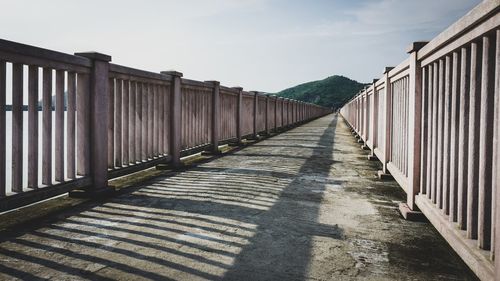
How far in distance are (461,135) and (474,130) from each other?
0.65ft

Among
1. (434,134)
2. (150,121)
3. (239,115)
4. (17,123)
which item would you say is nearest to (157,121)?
(150,121)

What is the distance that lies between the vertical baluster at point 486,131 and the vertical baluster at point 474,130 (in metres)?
0.13

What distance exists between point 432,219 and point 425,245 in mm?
276

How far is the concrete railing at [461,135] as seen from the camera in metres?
1.81

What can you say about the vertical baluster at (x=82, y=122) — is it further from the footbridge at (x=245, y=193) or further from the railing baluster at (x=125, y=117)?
the railing baluster at (x=125, y=117)

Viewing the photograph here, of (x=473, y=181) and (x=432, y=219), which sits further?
(x=432, y=219)

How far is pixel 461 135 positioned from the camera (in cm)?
219

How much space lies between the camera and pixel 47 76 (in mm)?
3240

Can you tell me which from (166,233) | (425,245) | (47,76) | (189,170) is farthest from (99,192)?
(425,245)

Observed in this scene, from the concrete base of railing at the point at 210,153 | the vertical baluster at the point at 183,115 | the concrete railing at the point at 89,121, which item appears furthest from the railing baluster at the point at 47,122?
the concrete base of railing at the point at 210,153

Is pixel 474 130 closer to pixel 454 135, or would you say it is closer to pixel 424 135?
pixel 454 135

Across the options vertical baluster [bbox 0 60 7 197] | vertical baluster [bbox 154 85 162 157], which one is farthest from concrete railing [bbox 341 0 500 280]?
vertical baluster [bbox 154 85 162 157]

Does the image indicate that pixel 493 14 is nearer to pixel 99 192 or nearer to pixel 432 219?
pixel 432 219

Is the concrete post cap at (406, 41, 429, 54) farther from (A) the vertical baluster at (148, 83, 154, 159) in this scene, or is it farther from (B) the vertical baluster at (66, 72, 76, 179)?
(A) the vertical baluster at (148, 83, 154, 159)
